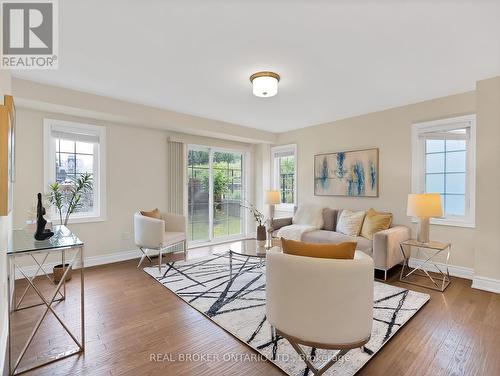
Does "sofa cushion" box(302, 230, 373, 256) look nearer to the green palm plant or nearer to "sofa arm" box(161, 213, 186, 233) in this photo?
"sofa arm" box(161, 213, 186, 233)

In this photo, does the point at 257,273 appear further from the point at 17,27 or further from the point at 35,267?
the point at 17,27

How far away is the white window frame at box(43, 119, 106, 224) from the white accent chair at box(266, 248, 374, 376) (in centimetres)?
358

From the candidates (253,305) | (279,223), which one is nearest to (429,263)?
(279,223)

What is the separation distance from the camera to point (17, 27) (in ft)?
6.67

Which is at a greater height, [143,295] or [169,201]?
[169,201]

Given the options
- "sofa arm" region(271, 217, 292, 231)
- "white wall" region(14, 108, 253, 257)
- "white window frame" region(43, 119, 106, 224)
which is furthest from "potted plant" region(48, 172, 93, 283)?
"sofa arm" region(271, 217, 292, 231)

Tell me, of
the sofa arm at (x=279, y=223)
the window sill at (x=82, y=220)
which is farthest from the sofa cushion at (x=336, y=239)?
the window sill at (x=82, y=220)

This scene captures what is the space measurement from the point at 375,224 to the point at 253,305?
226 centimetres

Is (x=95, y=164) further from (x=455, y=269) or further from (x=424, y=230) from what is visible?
(x=455, y=269)

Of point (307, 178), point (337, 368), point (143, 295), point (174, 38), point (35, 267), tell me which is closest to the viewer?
point (337, 368)

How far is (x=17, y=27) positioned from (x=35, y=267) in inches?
119

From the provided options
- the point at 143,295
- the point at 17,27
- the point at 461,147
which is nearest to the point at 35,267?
the point at 143,295

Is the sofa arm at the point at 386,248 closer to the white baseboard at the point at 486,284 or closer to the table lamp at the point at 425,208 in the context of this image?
the table lamp at the point at 425,208

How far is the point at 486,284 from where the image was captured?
308cm
